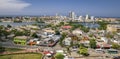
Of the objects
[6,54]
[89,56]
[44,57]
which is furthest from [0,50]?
[89,56]

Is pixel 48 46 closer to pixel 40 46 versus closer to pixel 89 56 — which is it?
pixel 40 46

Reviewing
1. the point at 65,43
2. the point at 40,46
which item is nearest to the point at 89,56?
the point at 65,43

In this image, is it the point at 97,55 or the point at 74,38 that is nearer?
the point at 97,55

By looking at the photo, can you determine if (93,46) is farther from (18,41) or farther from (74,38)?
(18,41)

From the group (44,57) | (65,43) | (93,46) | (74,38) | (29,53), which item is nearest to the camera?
(44,57)

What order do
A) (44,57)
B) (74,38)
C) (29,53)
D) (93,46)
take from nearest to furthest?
(44,57) < (29,53) < (93,46) < (74,38)

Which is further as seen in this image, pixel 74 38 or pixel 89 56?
pixel 74 38

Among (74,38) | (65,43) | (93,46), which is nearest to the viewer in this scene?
(93,46)

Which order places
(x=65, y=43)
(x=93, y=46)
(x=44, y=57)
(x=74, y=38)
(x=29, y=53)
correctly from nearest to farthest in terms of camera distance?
(x=44, y=57) → (x=29, y=53) → (x=93, y=46) → (x=65, y=43) → (x=74, y=38)
